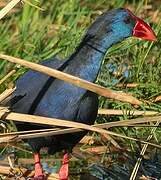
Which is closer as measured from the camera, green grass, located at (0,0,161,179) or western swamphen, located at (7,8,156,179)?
western swamphen, located at (7,8,156,179)

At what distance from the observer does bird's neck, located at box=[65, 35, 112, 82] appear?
383 cm

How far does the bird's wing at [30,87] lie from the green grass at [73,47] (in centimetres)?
63

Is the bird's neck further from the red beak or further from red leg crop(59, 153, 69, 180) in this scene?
red leg crop(59, 153, 69, 180)

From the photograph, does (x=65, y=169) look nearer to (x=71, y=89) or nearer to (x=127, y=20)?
(x=71, y=89)

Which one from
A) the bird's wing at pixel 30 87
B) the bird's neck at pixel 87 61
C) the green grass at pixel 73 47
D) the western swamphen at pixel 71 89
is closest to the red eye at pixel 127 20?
the western swamphen at pixel 71 89

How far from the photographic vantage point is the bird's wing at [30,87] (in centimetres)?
390

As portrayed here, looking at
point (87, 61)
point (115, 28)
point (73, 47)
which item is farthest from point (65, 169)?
point (73, 47)

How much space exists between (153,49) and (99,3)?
1.05 meters

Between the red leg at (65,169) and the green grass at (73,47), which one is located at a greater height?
the green grass at (73,47)

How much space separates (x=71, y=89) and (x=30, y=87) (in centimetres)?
27

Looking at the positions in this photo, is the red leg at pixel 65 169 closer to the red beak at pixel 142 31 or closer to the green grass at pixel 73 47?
the green grass at pixel 73 47

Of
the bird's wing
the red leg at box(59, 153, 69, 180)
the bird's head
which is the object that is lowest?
the red leg at box(59, 153, 69, 180)

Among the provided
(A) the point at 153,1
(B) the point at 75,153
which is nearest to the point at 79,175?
(B) the point at 75,153

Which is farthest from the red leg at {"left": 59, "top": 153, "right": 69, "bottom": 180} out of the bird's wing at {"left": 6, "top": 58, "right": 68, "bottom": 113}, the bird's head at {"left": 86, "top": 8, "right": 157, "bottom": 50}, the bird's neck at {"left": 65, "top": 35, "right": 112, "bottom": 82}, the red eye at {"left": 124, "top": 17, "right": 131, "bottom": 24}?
the red eye at {"left": 124, "top": 17, "right": 131, "bottom": 24}
